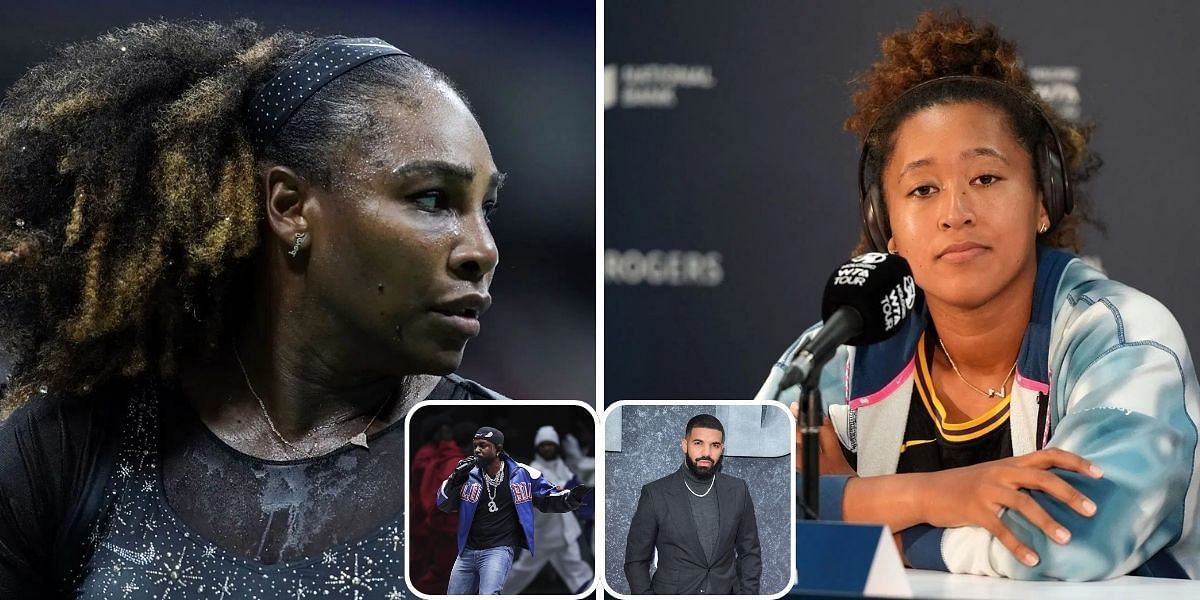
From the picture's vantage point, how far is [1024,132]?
3010 mm

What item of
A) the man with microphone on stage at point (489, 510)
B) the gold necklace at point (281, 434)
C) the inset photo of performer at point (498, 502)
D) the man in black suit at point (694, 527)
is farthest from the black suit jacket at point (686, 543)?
the gold necklace at point (281, 434)

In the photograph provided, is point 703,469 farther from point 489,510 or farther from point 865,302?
point 865,302

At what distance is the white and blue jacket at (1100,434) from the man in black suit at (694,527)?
21 centimetres

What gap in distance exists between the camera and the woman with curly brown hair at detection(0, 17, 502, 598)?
2.97 m

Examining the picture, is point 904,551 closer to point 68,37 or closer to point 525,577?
point 525,577

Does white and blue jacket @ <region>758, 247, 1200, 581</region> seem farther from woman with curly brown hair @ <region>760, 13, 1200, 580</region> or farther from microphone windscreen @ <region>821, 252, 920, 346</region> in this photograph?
microphone windscreen @ <region>821, 252, 920, 346</region>

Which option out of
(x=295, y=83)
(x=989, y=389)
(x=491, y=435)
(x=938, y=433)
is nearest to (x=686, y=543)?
(x=491, y=435)

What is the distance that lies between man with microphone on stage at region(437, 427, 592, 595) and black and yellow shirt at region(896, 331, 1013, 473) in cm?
85

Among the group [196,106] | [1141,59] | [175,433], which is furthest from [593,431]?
[1141,59]

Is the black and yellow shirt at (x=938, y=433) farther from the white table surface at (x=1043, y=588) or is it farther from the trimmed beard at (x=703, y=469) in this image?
the trimmed beard at (x=703, y=469)

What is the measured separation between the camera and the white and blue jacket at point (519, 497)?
10.0ft

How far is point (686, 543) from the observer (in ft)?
10.0

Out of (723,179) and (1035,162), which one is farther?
(723,179)

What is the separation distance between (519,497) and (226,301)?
2.65 feet
